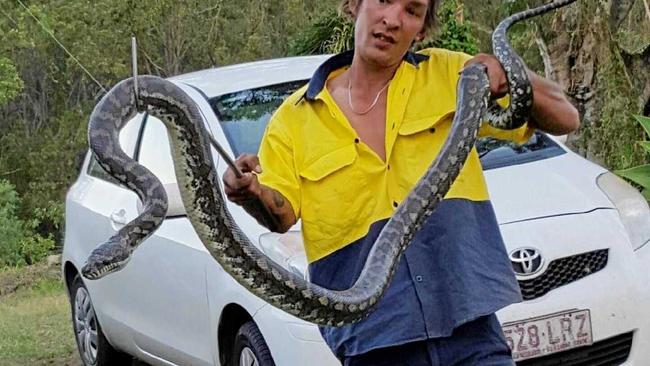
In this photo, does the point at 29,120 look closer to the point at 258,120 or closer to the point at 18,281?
the point at 18,281

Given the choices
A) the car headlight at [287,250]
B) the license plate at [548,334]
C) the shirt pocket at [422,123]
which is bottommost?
the license plate at [548,334]

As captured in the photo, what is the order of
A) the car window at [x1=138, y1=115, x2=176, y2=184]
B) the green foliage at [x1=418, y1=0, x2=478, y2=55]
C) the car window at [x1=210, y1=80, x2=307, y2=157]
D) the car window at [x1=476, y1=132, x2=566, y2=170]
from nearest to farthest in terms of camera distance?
1. the car window at [x1=210, y1=80, x2=307, y2=157]
2. the car window at [x1=476, y1=132, x2=566, y2=170]
3. the car window at [x1=138, y1=115, x2=176, y2=184]
4. the green foliage at [x1=418, y1=0, x2=478, y2=55]

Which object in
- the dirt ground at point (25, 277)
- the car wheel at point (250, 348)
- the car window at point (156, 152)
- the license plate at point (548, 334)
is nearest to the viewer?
the license plate at point (548, 334)

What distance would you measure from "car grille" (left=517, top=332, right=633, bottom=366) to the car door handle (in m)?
2.73

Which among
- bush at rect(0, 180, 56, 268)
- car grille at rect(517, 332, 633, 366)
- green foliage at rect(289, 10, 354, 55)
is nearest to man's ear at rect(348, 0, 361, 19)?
car grille at rect(517, 332, 633, 366)

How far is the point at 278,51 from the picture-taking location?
102ft

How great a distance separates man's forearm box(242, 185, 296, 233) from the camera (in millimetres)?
3332

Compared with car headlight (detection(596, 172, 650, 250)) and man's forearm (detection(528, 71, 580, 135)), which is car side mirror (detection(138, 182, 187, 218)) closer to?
car headlight (detection(596, 172, 650, 250))

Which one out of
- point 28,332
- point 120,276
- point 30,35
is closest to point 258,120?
point 120,276

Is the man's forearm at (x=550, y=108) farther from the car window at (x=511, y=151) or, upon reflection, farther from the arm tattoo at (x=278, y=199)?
the car window at (x=511, y=151)

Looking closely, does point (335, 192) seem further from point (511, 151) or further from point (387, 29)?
point (511, 151)

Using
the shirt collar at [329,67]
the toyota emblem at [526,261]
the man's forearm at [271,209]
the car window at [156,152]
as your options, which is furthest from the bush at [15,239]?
the man's forearm at [271,209]

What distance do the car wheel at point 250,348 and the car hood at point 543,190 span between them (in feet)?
4.14

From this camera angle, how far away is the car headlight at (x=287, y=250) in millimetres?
5305
